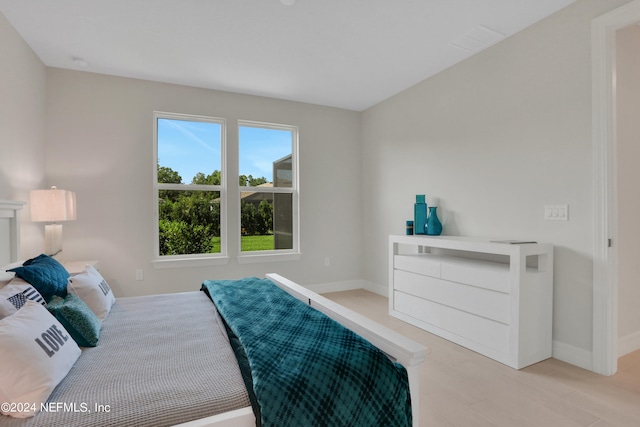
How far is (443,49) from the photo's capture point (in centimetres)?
309

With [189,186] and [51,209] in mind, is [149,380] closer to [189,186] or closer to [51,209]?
[51,209]

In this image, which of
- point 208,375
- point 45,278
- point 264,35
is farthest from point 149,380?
point 264,35

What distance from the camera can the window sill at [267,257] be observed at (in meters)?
4.22

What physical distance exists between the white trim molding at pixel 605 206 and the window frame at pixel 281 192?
3.17m

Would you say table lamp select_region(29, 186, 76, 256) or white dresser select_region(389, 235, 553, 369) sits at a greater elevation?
table lamp select_region(29, 186, 76, 256)

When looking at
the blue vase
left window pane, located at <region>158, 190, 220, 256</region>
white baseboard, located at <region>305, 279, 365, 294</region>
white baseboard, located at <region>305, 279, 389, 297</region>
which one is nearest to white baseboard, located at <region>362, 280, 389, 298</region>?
white baseboard, located at <region>305, 279, 389, 297</region>

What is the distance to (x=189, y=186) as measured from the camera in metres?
4.01

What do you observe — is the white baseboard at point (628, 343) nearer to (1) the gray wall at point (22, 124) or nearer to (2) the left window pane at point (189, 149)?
(2) the left window pane at point (189, 149)

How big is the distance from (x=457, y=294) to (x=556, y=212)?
3.28ft

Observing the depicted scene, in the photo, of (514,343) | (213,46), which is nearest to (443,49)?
(213,46)

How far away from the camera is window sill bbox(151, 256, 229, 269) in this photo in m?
3.80

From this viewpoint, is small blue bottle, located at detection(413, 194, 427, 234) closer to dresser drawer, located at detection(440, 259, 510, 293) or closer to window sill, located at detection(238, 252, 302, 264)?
dresser drawer, located at detection(440, 259, 510, 293)

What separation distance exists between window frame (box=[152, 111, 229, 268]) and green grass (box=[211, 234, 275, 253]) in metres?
0.07

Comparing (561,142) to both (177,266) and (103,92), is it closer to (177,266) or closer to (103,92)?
(177,266)
